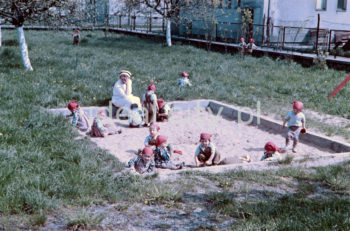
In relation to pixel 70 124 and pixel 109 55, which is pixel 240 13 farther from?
pixel 70 124

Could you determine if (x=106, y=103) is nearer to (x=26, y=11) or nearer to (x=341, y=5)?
(x=26, y=11)

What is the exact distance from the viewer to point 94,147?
7.08m

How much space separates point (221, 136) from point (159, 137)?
83.1 inches

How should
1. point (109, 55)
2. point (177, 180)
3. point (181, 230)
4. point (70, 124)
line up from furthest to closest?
1. point (109, 55)
2. point (70, 124)
3. point (177, 180)
4. point (181, 230)

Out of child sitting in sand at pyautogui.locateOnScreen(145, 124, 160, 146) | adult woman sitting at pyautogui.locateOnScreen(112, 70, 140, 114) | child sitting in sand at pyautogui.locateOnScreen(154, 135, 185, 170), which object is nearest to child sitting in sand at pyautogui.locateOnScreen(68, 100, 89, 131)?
adult woman sitting at pyautogui.locateOnScreen(112, 70, 140, 114)

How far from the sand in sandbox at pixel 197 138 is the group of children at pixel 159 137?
203 mm

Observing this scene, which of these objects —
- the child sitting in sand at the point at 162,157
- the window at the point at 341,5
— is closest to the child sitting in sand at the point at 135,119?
the child sitting in sand at the point at 162,157

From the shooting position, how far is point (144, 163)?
632 centimetres

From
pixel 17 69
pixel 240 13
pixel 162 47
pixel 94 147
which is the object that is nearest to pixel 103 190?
pixel 94 147

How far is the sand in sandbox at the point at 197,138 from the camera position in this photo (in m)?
7.55

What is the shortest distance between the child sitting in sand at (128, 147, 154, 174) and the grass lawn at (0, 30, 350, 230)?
0.90ft

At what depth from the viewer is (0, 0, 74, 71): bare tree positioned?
1391cm

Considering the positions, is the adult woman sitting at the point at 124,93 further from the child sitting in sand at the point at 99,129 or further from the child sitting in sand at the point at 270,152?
the child sitting in sand at the point at 270,152

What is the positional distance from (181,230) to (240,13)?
894 inches
